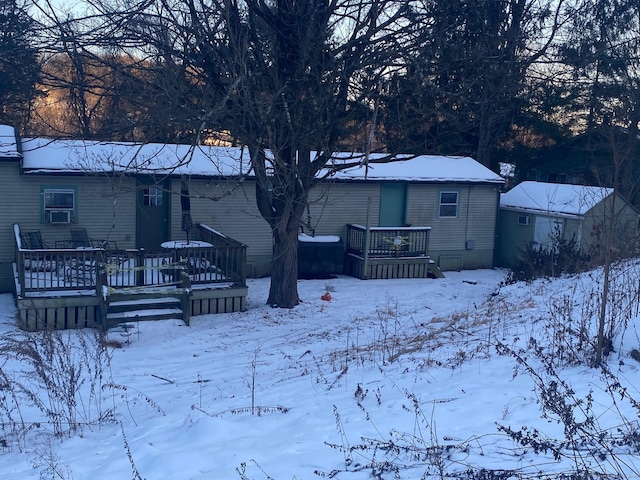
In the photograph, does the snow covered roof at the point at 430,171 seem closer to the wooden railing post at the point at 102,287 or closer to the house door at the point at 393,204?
the house door at the point at 393,204

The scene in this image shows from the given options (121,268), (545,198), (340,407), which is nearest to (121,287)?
(121,268)

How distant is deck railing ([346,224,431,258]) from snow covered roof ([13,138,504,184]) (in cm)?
158

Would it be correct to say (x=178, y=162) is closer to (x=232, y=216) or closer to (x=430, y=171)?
(x=232, y=216)

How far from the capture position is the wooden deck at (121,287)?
12.1m

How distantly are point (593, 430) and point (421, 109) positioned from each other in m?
8.40

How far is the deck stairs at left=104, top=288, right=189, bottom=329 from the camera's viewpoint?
12219mm

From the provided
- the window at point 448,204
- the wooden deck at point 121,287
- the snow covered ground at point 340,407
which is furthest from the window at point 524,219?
the wooden deck at point 121,287

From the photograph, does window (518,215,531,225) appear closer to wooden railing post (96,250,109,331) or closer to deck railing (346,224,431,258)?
deck railing (346,224,431,258)

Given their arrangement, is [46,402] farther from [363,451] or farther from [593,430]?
[593,430]

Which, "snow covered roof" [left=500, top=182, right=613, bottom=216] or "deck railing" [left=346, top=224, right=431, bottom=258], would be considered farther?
"snow covered roof" [left=500, top=182, right=613, bottom=216]

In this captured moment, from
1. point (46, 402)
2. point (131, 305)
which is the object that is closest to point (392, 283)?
point (131, 305)

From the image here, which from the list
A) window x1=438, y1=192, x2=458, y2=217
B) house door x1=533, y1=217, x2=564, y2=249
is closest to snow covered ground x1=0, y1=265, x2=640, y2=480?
house door x1=533, y1=217, x2=564, y2=249

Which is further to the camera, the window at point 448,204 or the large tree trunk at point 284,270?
the window at point 448,204

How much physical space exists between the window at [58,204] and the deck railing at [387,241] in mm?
7580
